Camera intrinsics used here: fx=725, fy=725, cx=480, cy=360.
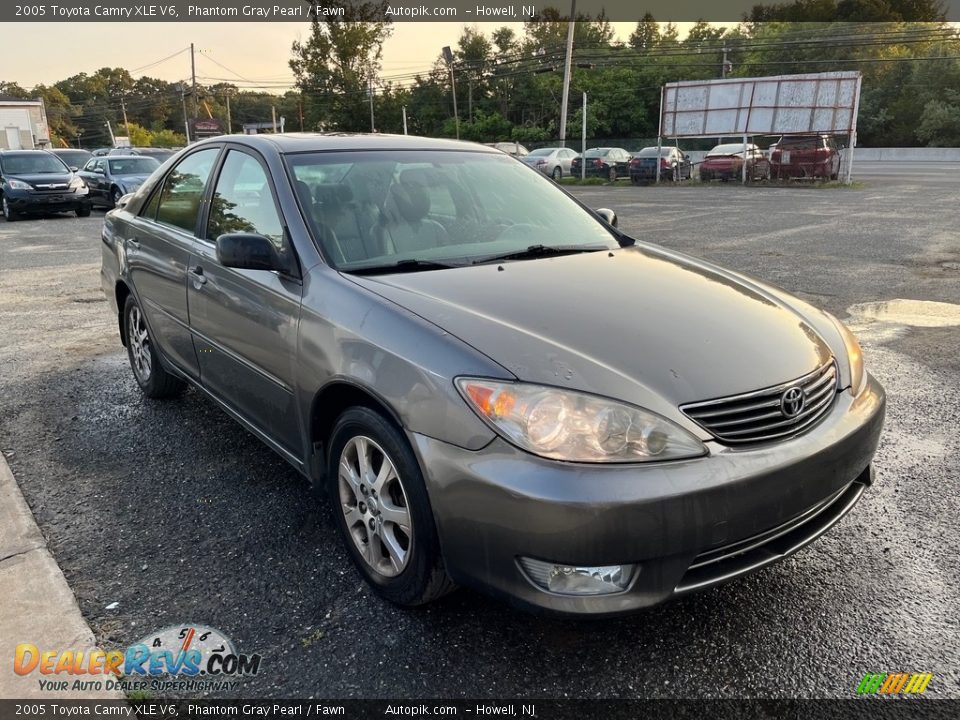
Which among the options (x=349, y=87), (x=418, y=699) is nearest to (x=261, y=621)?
(x=418, y=699)

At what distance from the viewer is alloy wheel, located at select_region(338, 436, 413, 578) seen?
2.38 meters

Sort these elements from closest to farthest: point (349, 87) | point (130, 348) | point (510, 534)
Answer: point (510, 534), point (130, 348), point (349, 87)

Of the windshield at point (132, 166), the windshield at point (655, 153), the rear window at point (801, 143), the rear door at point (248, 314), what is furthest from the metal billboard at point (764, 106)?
the rear door at point (248, 314)

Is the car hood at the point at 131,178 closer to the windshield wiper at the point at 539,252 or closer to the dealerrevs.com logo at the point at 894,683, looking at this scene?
the windshield wiper at the point at 539,252

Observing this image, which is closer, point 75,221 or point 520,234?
point 520,234

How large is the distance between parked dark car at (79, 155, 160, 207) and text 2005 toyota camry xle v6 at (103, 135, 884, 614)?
661 inches

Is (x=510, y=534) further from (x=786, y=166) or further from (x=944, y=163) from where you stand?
(x=944, y=163)

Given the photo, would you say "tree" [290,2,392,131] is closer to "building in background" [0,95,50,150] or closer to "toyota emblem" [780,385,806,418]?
"building in background" [0,95,50,150]

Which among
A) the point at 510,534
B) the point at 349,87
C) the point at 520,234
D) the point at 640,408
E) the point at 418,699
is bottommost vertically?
the point at 418,699

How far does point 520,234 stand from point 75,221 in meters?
17.3

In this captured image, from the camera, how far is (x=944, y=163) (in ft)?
127

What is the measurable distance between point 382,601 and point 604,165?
2900 cm

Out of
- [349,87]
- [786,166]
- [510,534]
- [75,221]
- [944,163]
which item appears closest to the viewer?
[510,534]

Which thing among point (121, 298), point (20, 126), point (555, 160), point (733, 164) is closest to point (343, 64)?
point (20, 126)
